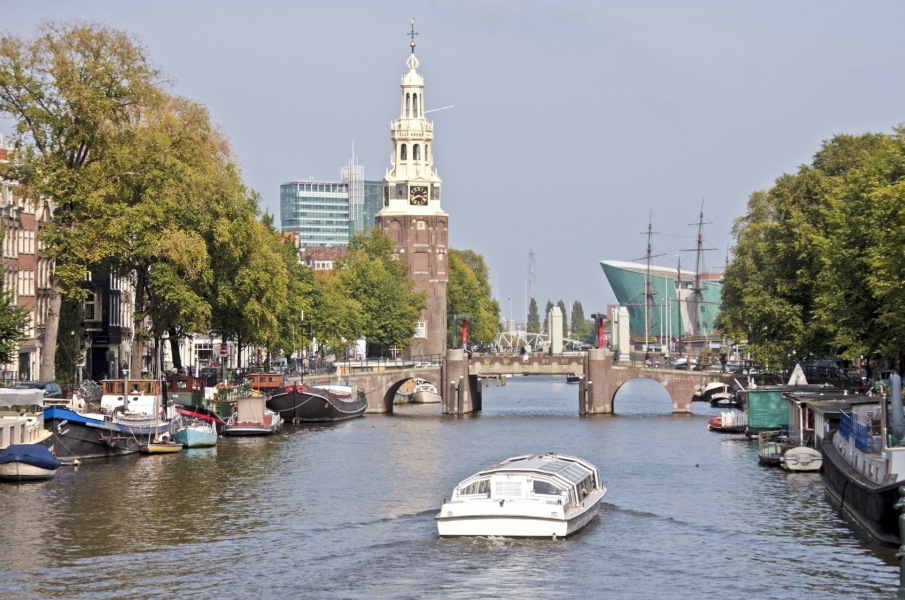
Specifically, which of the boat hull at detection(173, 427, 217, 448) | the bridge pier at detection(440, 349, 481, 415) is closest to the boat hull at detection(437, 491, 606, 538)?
the boat hull at detection(173, 427, 217, 448)

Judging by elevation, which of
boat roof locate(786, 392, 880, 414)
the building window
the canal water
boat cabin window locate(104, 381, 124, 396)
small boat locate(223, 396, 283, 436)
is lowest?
the canal water

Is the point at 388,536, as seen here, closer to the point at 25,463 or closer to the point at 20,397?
the point at 25,463

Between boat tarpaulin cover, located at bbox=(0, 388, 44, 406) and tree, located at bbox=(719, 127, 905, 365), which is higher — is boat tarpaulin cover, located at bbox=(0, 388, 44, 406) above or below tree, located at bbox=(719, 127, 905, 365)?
below

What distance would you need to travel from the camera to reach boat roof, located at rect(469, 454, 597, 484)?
185 feet

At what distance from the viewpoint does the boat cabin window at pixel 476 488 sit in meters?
54.8

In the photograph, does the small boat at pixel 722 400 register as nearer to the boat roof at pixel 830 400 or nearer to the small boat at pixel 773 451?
the boat roof at pixel 830 400

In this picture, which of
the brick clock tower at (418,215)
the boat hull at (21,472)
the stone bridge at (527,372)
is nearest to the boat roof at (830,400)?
the boat hull at (21,472)

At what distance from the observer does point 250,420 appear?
102 m

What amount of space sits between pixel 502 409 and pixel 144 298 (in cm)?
5346

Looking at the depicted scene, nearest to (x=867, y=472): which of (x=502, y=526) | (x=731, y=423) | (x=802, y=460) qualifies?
(x=502, y=526)

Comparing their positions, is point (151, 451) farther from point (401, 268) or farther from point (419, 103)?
point (419, 103)

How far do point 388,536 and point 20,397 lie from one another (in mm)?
25478

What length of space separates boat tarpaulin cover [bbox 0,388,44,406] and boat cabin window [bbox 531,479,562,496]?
28789 millimetres

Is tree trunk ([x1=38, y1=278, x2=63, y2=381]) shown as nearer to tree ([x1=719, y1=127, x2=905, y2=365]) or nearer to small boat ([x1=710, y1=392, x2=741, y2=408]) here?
tree ([x1=719, y1=127, x2=905, y2=365])
